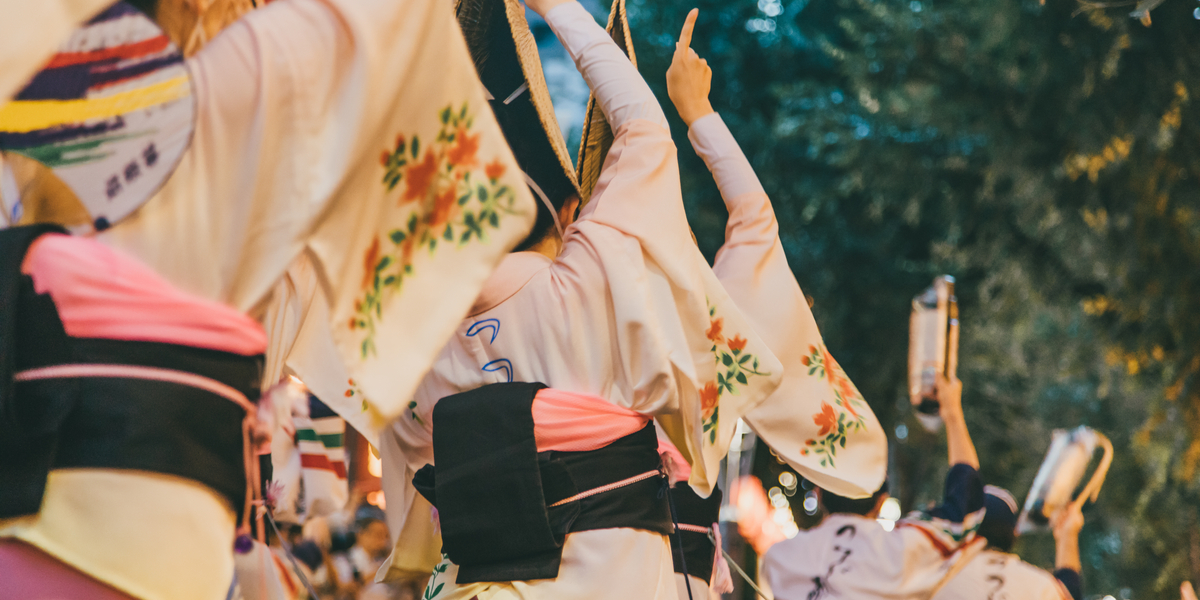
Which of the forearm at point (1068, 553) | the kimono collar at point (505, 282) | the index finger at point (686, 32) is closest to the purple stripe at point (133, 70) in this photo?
the kimono collar at point (505, 282)

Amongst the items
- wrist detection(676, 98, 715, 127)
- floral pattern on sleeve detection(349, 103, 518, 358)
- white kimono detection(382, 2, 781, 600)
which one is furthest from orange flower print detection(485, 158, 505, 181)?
wrist detection(676, 98, 715, 127)

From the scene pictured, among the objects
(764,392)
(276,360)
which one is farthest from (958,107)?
(276,360)

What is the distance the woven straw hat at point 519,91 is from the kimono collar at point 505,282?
0.31 metres

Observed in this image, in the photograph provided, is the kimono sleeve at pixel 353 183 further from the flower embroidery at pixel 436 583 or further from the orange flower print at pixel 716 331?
the orange flower print at pixel 716 331

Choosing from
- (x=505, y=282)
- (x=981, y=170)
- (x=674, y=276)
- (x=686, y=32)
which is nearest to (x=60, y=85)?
(x=505, y=282)

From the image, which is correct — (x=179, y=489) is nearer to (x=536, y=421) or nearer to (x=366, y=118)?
(x=366, y=118)

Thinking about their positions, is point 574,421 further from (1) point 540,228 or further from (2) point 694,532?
(2) point 694,532

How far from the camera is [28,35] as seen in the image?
1.17 meters

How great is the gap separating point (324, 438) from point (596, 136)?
1.28 metres

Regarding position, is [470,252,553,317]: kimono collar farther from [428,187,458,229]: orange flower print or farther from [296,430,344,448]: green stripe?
[296,430,344,448]: green stripe

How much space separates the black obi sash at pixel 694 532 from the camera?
2766mm

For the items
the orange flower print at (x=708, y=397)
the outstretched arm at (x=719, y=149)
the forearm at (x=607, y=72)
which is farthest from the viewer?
the outstretched arm at (x=719, y=149)

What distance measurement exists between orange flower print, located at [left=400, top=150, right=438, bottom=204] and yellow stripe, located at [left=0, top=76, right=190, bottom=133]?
33 centimetres

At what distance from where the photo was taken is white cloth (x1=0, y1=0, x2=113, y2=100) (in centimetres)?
115
